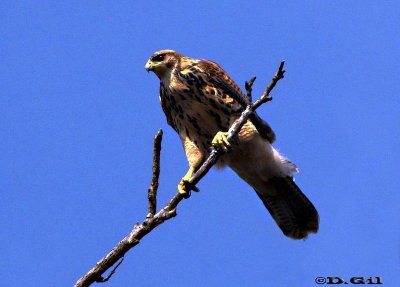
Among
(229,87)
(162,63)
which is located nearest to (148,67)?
(162,63)

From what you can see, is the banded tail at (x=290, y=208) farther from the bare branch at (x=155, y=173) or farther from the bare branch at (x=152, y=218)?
the bare branch at (x=155, y=173)

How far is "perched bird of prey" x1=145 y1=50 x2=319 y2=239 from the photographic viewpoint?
723 centimetres

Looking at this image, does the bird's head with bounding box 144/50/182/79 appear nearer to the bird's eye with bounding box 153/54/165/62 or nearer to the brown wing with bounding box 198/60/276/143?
the bird's eye with bounding box 153/54/165/62

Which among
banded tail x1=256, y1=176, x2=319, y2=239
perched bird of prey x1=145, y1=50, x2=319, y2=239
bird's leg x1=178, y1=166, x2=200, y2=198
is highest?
perched bird of prey x1=145, y1=50, x2=319, y2=239

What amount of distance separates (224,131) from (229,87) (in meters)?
0.59

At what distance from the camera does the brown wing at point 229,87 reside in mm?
7412

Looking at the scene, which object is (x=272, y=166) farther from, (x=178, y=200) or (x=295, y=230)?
(x=178, y=200)

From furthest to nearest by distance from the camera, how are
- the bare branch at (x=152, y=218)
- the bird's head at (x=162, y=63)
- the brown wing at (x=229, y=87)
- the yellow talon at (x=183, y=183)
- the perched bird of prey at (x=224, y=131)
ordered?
the bird's head at (x=162, y=63) → the brown wing at (x=229, y=87) → the perched bird of prey at (x=224, y=131) → the yellow talon at (x=183, y=183) → the bare branch at (x=152, y=218)

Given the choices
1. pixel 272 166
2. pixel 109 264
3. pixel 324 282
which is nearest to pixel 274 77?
pixel 109 264

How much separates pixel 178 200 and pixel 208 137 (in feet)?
9.49

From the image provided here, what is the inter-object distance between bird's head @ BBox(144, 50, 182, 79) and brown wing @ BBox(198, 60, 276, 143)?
328 millimetres

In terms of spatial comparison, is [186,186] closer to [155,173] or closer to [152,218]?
[155,173]

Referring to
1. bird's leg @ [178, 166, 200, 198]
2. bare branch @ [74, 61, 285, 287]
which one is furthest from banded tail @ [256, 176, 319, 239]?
bare branch @ [74, 61, 285, 287]

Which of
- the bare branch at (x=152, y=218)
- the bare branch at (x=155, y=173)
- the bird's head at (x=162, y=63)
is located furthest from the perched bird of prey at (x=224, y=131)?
the bare branch at (x=155, y=173)
